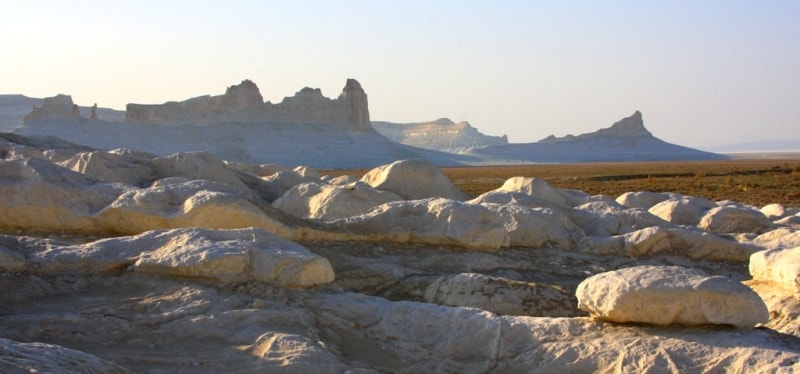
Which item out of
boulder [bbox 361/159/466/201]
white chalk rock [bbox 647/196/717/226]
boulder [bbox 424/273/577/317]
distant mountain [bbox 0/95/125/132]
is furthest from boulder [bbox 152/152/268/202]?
distant mountain [bbox 0/95/125/132]

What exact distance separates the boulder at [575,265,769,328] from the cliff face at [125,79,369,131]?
79.5m

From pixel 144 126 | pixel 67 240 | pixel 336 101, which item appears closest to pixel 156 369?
pixel 67 240

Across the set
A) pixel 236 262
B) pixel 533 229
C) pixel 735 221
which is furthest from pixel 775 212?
pixel 236 262

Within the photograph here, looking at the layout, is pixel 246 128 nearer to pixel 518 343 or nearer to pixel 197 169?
pixel 197 169

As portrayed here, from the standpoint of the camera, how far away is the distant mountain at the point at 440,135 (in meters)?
146

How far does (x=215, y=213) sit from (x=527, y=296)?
3.67 metres

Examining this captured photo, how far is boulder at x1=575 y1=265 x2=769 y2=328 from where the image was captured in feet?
19.2

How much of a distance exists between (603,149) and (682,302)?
117m

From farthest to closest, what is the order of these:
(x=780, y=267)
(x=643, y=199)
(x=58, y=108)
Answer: (x=58, y=108) → (x=643, y=199) → (x=780, y=267)

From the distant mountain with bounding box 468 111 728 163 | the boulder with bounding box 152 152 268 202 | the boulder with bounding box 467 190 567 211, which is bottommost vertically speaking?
the distant mountain with bounding box 468 111 728 163

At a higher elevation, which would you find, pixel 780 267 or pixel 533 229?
pixel 780 267

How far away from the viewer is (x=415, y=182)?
15008mm

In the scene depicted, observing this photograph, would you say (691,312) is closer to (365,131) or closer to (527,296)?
(527,296)

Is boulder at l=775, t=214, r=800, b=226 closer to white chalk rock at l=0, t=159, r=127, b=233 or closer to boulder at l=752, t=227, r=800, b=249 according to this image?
boulder at l=752, t=227, r=800, b=249
